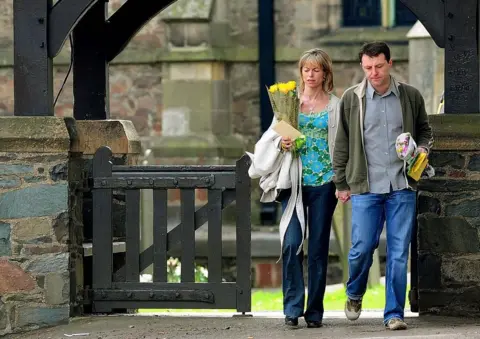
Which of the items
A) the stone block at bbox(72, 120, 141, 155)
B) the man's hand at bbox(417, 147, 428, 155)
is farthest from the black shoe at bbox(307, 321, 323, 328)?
the stone block at bbox(72, 120, 141, 155)

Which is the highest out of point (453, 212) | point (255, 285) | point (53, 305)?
point (453, 212)

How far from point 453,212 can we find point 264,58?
11.7 meters

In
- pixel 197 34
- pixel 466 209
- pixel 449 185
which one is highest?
pixel 197 34

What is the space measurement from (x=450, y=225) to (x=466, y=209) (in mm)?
149

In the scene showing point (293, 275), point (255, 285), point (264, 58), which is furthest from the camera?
point (264, 58)

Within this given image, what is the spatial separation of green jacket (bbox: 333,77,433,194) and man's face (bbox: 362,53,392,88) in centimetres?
10

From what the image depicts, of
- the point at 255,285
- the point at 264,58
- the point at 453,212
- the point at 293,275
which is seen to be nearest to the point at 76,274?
the point at 293,275

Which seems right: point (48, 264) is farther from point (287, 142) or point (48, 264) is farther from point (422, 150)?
point (422, 150)

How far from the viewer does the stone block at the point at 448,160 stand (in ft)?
30.0

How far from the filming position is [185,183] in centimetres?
952

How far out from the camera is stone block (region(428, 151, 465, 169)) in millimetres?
9141

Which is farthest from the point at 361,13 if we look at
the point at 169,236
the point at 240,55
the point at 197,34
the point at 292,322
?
the point at 292,322

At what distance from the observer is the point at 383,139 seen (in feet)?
27.5

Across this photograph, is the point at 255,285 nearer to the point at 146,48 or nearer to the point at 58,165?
the point at 146,48
